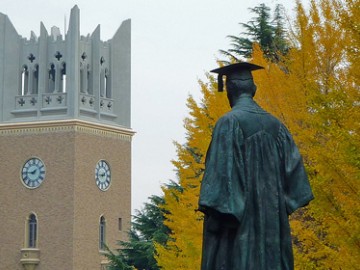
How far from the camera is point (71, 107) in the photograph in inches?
→ 2040

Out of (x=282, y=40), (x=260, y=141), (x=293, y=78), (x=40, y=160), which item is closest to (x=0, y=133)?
(x=40, y=160)

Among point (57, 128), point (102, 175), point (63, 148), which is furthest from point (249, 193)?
point (102, 175)

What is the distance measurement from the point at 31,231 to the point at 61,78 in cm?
689

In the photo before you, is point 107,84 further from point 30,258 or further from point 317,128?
point 317,128

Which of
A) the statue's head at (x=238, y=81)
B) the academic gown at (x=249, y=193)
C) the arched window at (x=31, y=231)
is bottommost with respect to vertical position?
the academic gown at (x=249, y=193)

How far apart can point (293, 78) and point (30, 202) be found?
118ft

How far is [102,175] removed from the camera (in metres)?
52.7

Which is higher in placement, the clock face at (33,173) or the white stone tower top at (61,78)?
the white stone tower top at (61,78)

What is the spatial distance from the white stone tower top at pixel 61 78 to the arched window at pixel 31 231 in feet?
14.2

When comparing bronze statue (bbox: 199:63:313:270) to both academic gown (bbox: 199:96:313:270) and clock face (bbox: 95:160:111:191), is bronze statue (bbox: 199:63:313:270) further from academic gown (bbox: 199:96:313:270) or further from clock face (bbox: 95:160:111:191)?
clock face (bbox: 95:160:111:191)

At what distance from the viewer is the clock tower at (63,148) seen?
166 ft

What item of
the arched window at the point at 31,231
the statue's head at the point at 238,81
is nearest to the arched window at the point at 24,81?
the arched window at the point at 31,231

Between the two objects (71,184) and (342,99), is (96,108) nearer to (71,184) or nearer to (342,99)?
(71,184)

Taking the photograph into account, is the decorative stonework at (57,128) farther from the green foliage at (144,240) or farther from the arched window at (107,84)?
the green foliage at (144,240)
